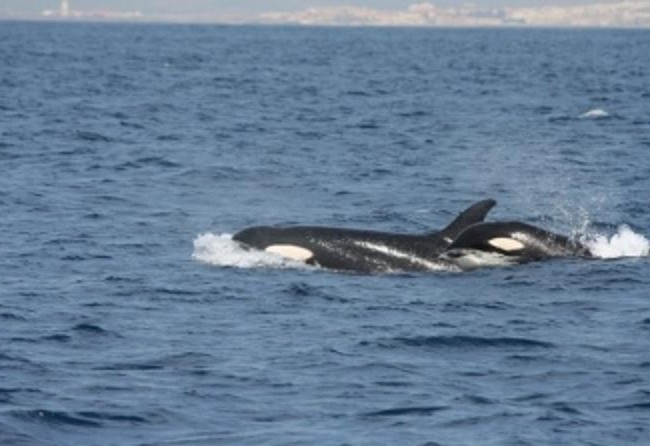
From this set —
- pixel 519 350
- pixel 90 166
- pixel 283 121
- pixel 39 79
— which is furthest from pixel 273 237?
pixel 39 79

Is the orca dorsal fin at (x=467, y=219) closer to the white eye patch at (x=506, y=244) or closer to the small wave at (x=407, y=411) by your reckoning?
the white eye patch at (x=506, y=244)

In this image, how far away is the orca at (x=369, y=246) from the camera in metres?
20.3

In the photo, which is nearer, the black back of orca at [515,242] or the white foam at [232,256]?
the black back of orca at [515,242]

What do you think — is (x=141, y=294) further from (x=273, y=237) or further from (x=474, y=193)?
(x=474, y=193)

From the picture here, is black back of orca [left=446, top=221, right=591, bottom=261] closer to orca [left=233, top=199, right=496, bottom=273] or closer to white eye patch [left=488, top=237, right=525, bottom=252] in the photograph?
white eye patch [left=488, top=237, right=525, bottom=252]

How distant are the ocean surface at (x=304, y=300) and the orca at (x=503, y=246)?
0.87ft

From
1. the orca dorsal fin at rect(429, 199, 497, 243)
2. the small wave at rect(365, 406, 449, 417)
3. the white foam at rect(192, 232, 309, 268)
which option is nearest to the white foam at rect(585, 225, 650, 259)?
the orca dorsal fin at rect(429, 199, 497, 243)

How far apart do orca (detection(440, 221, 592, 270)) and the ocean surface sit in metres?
0.26

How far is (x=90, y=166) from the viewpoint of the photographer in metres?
32.5

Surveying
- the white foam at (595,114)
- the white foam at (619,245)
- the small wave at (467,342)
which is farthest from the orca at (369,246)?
the white foam at (595,114)

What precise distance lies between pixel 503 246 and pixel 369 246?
161cm

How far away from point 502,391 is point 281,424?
210 cm

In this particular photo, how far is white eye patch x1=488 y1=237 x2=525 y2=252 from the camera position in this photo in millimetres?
20375

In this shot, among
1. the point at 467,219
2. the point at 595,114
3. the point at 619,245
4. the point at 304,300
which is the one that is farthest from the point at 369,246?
the point at 595,114
